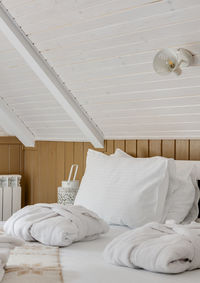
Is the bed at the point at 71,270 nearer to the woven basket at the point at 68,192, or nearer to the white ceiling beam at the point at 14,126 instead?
the woven basket at the point at 68,192

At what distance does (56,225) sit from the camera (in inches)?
76.8

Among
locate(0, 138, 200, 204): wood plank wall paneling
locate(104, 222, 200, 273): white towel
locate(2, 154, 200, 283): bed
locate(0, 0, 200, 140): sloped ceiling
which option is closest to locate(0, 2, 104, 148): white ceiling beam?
locate(0, 0, 200, 140): sloped ceiling

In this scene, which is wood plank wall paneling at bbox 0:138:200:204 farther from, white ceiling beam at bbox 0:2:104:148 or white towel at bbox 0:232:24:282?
white towel at bbox 0:232:24:282

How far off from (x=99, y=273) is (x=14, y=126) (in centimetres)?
246

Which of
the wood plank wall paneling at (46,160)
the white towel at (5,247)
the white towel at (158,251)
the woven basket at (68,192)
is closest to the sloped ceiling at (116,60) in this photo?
the wood plank wall paneling at (46,160)

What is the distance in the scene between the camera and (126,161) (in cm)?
267

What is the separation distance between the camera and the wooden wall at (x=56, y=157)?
3105mm

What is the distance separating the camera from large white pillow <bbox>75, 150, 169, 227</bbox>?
7.94 feet

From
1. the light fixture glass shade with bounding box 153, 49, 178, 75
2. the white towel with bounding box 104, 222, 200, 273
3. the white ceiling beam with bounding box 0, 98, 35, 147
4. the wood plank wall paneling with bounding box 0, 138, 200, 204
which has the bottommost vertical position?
the white towel with bounding box 104, 222, 200, 273

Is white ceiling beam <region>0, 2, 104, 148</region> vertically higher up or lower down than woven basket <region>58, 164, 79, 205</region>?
higher up

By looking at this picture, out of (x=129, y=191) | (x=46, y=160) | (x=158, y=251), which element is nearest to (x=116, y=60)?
(x=129, y=191)

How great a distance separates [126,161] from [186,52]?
75 centimetres

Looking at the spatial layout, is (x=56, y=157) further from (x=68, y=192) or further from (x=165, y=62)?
(x=165, y=62)

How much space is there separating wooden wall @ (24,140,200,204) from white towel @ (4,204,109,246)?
1.09m
